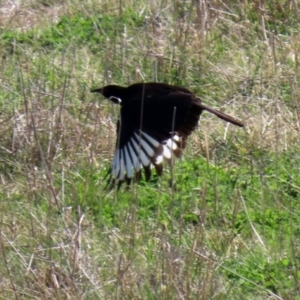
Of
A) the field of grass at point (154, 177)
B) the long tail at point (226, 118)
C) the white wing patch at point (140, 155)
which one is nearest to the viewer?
the field of grass at point (154, 177)

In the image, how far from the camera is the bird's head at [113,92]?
173 inches

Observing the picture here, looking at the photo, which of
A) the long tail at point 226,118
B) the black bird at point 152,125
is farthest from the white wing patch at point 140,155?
the long tail at point 226,118

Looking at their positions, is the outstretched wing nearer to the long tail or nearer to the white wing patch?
the white wing patch

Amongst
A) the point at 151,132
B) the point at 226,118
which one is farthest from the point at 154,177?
the point at 226,118

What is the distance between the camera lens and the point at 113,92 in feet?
14.6

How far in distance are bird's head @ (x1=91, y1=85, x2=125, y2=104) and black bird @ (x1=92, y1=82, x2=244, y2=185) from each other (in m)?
0.03

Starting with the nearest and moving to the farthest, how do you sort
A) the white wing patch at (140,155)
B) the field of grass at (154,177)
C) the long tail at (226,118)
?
the field of grass at (154,177), the white wing patch at (140,155), the long tail at (226,118)

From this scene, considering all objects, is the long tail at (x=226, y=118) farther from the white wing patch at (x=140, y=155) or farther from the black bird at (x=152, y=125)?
the white wing patch at (x=140, y=155)

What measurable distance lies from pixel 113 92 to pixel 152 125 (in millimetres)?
464

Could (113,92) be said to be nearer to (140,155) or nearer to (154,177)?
(154,177)

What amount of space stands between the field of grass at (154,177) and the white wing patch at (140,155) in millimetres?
100

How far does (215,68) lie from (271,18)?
1.90ft

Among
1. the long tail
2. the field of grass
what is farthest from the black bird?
the field of grass

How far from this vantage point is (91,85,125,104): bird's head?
14.4 feet
